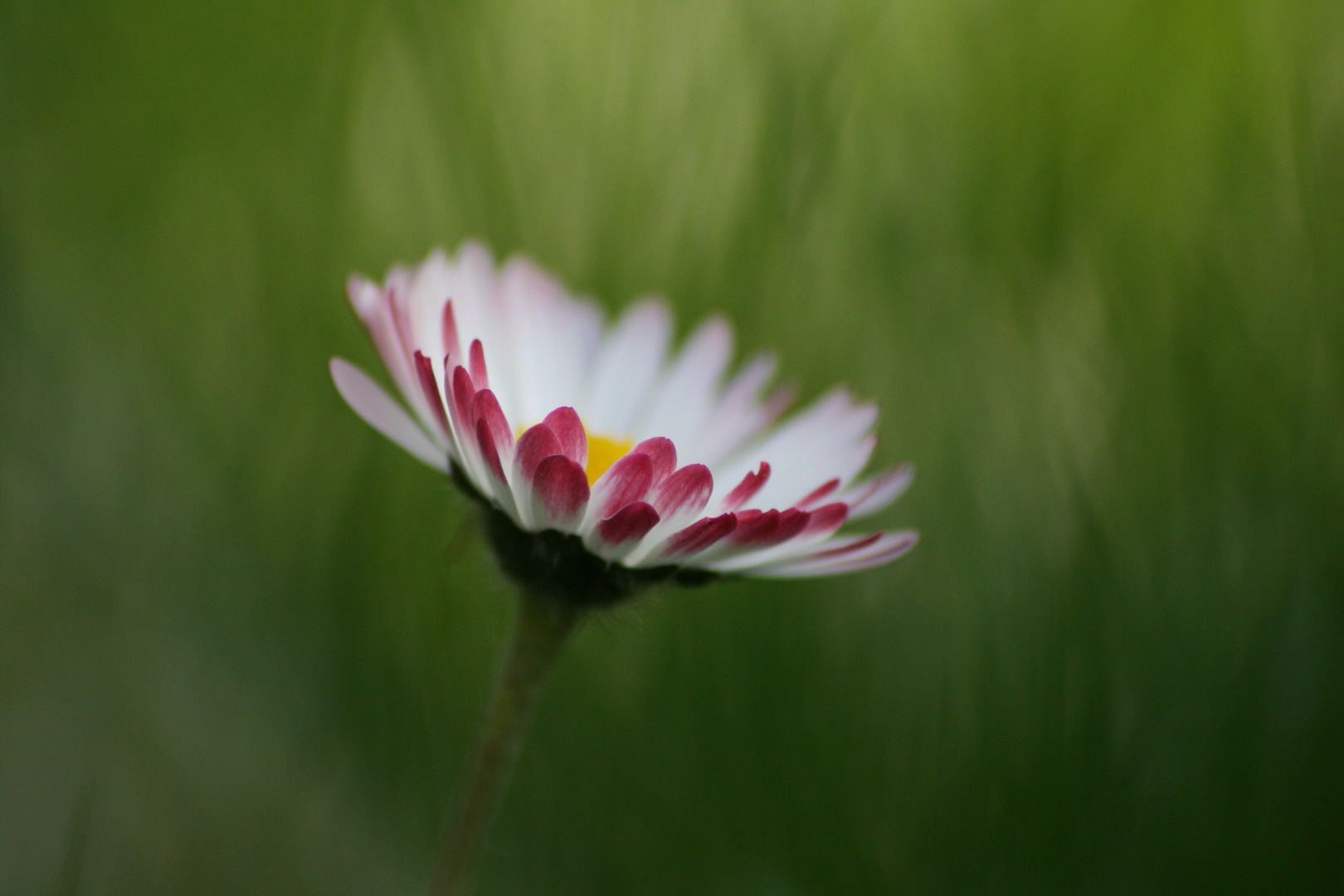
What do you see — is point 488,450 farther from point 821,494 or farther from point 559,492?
point 821,494

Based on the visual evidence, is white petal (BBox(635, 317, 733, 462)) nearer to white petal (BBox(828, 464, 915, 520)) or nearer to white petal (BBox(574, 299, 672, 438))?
white petal (BBox(574, 299, 672, 438))

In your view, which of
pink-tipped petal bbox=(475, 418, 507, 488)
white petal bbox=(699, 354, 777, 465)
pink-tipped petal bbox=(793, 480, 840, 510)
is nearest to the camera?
pink-tipped petal bbox=(475, 418, 507, 488)

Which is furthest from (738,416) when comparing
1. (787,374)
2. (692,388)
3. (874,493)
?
(787,374)

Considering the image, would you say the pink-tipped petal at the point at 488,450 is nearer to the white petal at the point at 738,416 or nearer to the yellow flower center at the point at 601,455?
the yellow flower center at the point at 601,455

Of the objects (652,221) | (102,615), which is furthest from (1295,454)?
(102,615)

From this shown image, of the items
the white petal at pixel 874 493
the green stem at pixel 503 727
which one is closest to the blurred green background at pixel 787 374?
the green stem at pixel 503 727

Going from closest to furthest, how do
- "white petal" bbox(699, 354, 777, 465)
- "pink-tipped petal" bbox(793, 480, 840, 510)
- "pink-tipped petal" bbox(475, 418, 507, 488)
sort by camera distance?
"pink-tipped petal" bbox(475, 418, 507, 488) → "pink-tipped petal" bbox(793, 480, 840, 510) → "white petal" bbox(699, 354, 777, 465)

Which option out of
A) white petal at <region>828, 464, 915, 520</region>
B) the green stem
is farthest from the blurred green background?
white petal at <region>828, 464, 915, 520</region>

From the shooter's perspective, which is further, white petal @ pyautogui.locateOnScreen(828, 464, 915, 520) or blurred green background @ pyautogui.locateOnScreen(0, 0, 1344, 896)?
blurred green background @ pyautogui.locateOnScreen(0, 0, 1344, 896)
